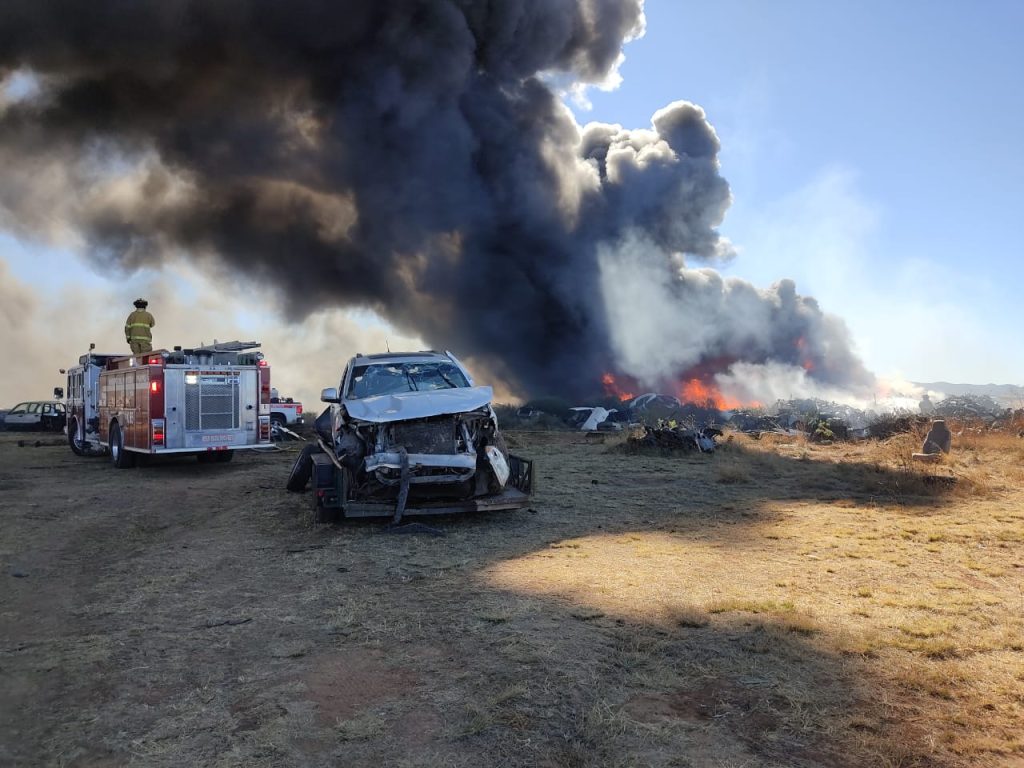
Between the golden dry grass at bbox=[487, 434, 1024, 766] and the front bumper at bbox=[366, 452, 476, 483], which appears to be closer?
the golden dry grass at bbox=[487, 434, 1024, 766]

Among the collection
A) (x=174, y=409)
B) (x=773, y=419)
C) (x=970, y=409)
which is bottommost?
(x=773, y=419)

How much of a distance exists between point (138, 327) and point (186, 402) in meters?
3.04

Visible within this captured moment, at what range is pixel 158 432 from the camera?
12.7m

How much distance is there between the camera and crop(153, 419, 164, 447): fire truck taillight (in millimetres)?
12703

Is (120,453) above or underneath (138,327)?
underneath

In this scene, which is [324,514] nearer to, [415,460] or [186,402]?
[415,460]

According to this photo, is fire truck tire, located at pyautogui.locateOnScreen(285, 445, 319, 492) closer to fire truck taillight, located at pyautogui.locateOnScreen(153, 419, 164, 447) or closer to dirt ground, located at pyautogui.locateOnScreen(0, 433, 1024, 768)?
dirt ground, located at pyautogui.locateOnScreen(0, 433, 1024, 768)

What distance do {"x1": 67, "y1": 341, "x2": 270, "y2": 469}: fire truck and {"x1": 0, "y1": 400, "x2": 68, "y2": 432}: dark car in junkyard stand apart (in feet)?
50.3

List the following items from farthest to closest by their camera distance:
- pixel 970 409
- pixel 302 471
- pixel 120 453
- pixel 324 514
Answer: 1. pixel 970 409
2. pixel 120 453
3. pixel 302 471
4. pixel 324 514

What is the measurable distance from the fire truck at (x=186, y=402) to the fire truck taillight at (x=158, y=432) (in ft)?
0.05

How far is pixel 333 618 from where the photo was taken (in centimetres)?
466

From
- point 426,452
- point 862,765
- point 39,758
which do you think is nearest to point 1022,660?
point 862,765

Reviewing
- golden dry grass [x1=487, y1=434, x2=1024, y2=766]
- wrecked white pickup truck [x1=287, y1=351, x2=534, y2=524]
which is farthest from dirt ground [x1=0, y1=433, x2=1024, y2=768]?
wrecked white pickup truck [x1=287, y1=351, x2=534, y2=524]

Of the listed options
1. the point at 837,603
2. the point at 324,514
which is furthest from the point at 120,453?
the point at 837,603
